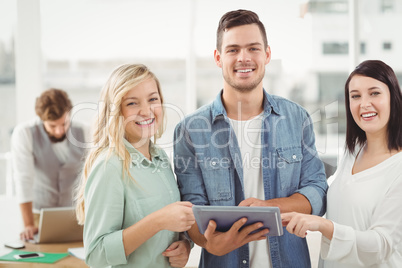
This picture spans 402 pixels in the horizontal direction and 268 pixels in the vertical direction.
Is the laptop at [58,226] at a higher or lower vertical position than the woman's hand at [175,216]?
lower

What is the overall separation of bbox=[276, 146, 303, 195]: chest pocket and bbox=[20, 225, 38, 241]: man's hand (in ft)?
5.80

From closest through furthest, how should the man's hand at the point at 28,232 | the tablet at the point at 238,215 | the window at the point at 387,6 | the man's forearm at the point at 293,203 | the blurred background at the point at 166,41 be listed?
the tablet at the point at 238,215, the man's forearm at the point at 293,203, the man's hand at the point at 28,232, the blurred background at the point at 166,41, the window at the point at 387,6

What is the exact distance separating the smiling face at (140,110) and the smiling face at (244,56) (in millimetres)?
384

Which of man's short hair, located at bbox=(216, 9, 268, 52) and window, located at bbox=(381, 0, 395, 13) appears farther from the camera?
window, located at bbox=(381, 0, 395, 13)

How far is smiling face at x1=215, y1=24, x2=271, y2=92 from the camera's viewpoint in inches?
75.5

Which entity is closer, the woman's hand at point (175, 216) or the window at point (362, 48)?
the woman's hand at point (175, 216)

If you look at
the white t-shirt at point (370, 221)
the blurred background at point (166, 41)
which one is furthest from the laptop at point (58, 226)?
the blurred background at point (166, 41)

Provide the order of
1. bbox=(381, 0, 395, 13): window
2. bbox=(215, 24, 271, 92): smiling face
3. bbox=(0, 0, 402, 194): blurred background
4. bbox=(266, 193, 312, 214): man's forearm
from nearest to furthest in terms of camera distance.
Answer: bbox=(266, 193, 312, 214): man's forearm
bbox=(215, 24, 271, 92): smiling face
bbox=(0, 0, 402, 194): blurred background
bbox=(381, 0, 395, 13): window

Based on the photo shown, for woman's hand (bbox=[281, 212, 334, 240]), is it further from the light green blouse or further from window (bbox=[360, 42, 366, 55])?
window (bbox=[360, 42, 366, 55])

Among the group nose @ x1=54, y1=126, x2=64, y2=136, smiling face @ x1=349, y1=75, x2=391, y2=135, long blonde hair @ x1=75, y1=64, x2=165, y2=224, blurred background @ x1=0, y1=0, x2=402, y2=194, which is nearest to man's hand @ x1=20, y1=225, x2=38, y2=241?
nose @ x1=54, y1=126, x2=64, y2=136

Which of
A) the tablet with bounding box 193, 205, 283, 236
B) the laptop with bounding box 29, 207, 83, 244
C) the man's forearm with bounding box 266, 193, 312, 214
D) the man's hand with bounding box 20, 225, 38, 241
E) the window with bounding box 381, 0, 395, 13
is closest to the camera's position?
the tablet with bounding box 193, 205, 283, 236

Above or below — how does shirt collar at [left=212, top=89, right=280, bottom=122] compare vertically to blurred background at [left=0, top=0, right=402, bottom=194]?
below

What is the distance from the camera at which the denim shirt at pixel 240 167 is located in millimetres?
1876

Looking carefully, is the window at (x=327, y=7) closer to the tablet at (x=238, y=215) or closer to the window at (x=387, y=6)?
the window at (x=387, y=6)
